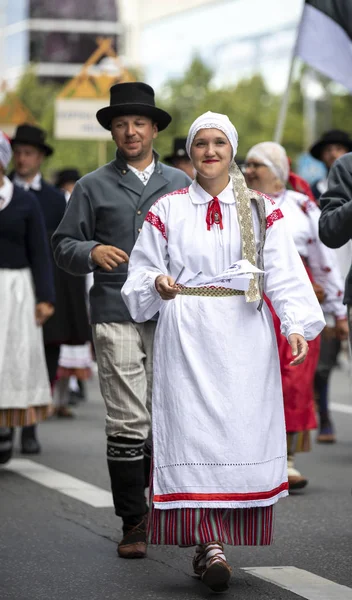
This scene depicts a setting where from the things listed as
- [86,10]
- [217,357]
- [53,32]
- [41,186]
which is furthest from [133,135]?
[86,10]

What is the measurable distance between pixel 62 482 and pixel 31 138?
3341 millimetres

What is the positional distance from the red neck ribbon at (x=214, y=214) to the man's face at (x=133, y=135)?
102 centimetres

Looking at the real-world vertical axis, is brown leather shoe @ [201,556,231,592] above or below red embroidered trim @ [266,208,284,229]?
below

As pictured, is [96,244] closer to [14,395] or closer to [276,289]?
[276,289]

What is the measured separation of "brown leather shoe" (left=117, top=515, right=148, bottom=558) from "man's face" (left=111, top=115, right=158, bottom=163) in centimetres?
171

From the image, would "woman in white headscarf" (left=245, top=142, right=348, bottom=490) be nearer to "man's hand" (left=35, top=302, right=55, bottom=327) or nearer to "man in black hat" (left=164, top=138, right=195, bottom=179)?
"man's hand" (left=35, top=302, right=55, bottom=327)

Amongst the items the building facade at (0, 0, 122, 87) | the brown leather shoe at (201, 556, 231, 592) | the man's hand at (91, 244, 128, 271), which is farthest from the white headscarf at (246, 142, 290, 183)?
the building facade at (0, 0, 122, 87)

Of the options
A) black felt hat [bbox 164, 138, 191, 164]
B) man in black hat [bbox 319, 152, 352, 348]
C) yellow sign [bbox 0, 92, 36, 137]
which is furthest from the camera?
yellow sign [bbox 0, 92, 36, 137]

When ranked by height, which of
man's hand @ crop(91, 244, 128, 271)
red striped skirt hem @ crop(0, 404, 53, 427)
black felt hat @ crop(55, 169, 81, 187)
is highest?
black felt hat @ crop(55, 169, 81, 187)

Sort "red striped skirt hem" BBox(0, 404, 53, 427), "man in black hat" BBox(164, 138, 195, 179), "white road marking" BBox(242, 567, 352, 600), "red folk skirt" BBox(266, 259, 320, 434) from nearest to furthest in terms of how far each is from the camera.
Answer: "white road marking" BBox(242, 567, 352, 600) < "red folk skirt" BBox(266, 259, 320, 434) < "red striped skirt hem" BBox(0, 404, 53, 427) < "man in black hat" BBox(164, 138, 195, 179)

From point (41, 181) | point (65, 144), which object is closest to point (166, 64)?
point (65, 144)

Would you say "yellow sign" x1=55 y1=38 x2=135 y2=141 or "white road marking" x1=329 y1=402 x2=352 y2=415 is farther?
"yellow sign" x1=55 y1=38 x2=135 y2=141

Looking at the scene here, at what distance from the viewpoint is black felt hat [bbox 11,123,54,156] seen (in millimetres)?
11148

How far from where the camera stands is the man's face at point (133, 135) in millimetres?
6930
